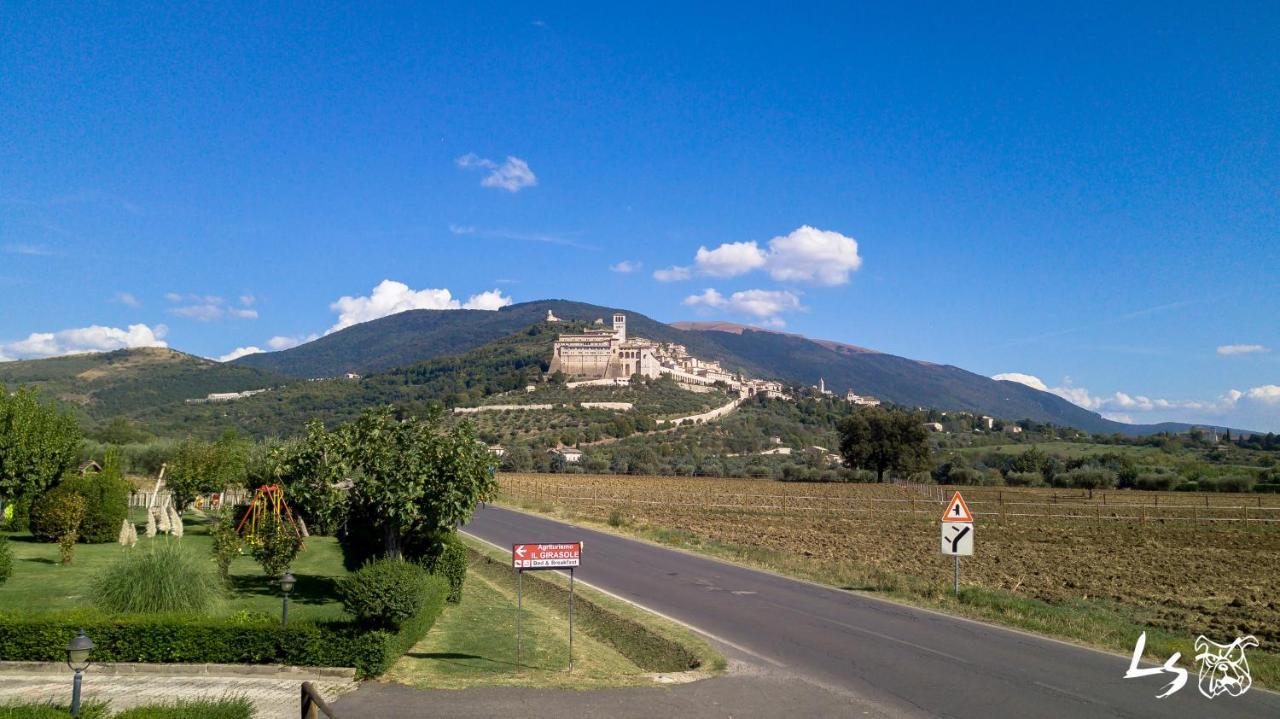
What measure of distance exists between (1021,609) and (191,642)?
1511cm

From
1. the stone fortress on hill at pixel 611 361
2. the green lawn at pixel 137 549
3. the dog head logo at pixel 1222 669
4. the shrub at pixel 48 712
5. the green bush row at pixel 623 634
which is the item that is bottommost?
the green lawn at pixel 137 549

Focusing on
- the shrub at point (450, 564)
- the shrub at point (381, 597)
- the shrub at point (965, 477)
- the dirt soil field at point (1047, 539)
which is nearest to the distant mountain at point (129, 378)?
the dirt soil field at point (1047, 539)

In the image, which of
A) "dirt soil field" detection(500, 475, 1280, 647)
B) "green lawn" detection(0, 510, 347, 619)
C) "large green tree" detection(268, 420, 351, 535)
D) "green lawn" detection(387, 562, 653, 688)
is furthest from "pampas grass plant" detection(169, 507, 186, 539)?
"dirt soil field" detection(500, 475, 1280, 647)

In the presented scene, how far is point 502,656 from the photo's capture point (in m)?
Answer: 13.0

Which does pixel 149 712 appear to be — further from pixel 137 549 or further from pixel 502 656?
pixel 137 549

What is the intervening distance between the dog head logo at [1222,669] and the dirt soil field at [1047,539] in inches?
85.7

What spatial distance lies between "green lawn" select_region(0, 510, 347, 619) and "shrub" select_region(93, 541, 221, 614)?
562 millimetres

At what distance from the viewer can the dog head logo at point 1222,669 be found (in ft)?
36.3

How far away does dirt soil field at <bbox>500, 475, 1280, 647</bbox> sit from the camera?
20312 millimetres

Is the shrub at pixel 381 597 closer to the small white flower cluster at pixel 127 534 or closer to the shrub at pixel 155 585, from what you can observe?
the shrub at pixel 155 585

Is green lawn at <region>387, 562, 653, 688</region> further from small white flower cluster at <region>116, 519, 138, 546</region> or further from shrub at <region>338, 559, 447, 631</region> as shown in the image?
small white flower cluster at <region>116, 519, 138, 546</region>

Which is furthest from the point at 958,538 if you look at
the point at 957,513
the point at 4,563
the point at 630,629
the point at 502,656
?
the point at 4,563

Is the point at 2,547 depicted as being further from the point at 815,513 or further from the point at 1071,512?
the point at 1071,512

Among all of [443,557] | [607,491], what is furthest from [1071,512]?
[443,557]
